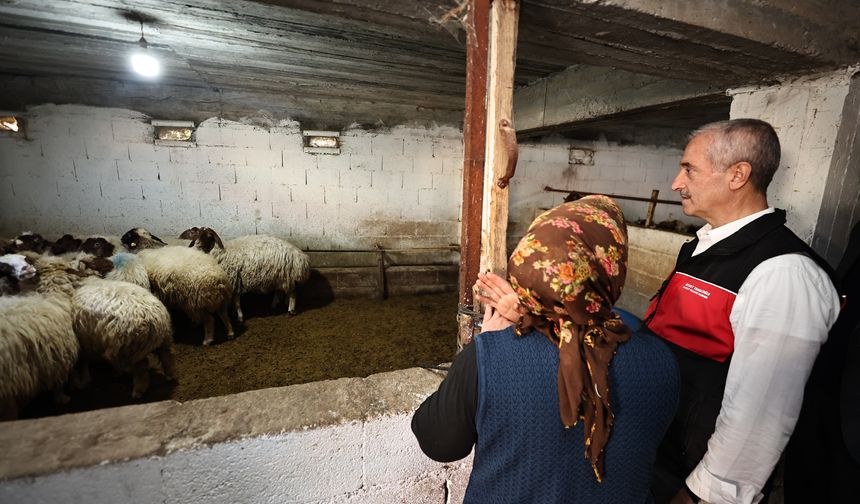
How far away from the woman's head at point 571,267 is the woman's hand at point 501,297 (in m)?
0.07

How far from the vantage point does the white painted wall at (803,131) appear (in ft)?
7.66

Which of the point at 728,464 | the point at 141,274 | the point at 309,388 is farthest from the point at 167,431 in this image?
the point at 141,274

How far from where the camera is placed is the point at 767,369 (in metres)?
1.11

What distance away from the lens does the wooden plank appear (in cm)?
146

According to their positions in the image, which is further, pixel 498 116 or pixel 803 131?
pixel 803 131

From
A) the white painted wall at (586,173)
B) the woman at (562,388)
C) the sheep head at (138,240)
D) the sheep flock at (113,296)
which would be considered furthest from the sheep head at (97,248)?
the white painted wall at (586,173)

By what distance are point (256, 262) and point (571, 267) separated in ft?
17.3

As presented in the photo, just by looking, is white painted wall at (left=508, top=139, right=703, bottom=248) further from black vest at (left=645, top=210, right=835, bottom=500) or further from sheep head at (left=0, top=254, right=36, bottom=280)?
sheep head at (left=0, top=254, right=36, bottom=280)

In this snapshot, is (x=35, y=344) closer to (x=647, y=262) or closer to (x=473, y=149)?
(x=473, y=149)

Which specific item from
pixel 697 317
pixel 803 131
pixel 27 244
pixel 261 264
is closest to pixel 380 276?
pixel 261 264

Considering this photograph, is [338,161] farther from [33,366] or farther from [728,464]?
[728,464]

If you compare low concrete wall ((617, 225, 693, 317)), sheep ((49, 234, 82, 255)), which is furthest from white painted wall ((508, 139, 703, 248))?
sheep ((49, 234, 82, 255))

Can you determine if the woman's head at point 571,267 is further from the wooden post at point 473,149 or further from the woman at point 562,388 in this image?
the wooden post at point 473,149

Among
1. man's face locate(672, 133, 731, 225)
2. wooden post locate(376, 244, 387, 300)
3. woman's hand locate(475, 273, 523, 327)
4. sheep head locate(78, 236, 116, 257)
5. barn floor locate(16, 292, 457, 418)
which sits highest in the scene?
man's face locate(672, 133, 731, 225)
